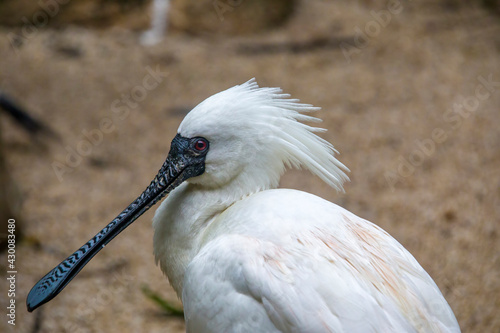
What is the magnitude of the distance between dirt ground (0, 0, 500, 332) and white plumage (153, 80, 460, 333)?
5.56ft

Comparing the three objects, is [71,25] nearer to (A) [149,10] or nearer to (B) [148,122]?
(A) [149,10]

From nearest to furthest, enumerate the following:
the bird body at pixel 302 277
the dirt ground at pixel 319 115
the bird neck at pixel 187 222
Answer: the bird body at pixel 302 277, the bird neck at pixel 187 222, the dirt ground at pixel 319 115

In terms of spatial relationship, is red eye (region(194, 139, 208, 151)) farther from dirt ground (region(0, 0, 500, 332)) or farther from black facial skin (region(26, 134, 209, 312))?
dirt ground (region(0, 0, 500, 332))

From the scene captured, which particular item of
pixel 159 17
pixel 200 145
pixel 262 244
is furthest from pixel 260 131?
pixel 159 17

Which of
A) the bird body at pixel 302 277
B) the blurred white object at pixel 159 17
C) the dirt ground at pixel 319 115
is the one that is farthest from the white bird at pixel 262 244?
the blurred white object at pixel 159 17

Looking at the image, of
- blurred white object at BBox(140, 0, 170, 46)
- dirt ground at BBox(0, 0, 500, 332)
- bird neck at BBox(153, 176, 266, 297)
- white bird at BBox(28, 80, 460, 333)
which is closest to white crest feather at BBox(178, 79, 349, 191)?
white bird at BBox(28, 80, 460, 333)

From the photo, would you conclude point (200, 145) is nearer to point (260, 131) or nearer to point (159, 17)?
point (260, 131)

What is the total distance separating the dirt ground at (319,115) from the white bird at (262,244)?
5.37 ft

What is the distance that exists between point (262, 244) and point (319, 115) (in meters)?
4.46

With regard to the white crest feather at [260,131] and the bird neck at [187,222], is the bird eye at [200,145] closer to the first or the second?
the white crest feather at [260,131]

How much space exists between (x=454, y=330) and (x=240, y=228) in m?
0.99

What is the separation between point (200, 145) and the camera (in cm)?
260

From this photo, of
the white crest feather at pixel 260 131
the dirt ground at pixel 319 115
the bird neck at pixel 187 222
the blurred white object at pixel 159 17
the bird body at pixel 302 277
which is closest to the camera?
the bird body at pixel 302 277

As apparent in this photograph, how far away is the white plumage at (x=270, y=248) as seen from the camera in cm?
213
